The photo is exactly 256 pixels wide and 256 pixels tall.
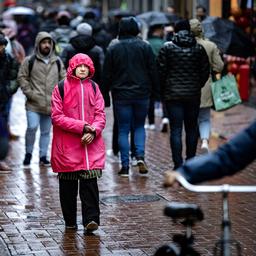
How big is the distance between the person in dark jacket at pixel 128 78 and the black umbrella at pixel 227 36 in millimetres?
4349

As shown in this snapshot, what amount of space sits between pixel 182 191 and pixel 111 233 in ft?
7.90

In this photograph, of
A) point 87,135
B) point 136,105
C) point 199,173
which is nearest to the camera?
point 199,173

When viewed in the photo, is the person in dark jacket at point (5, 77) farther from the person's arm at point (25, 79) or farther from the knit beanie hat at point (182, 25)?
the knit beanie hat at point (182, 25)

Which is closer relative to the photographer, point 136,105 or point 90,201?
point 90,201

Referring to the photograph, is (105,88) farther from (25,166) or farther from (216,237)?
(216,237)

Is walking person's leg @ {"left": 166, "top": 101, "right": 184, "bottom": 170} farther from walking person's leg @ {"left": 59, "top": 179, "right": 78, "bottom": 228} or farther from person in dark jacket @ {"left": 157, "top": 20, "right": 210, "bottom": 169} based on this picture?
walking person's leg @ {"left": 59, "top": 179, "right": 78, "bottom": 228}

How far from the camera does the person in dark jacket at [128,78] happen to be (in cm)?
1329

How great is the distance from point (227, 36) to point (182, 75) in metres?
5.98

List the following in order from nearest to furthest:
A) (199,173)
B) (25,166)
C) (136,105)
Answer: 1. (199,173)
2. (136,105)
3. (25,166)

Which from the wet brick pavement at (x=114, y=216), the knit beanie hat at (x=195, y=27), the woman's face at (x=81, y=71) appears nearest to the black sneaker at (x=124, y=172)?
the wet brick pavement at (x=114, y=216)

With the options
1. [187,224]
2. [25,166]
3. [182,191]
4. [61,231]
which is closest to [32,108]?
[25,166]

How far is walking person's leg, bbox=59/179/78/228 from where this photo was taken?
32.7ft

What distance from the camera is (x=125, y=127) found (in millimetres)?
13422

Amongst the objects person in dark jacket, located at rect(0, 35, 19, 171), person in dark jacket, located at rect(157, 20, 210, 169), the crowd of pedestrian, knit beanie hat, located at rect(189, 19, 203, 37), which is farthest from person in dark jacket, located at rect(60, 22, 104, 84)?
person in dark jacket, located at rect(157, 20, 210, 169)
